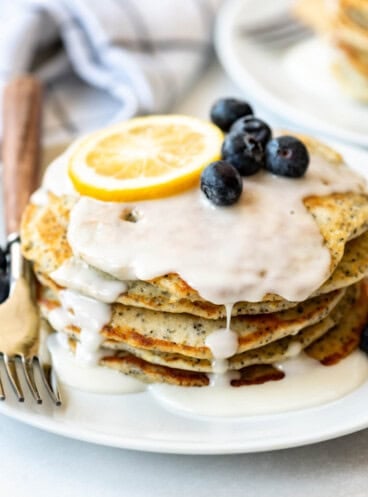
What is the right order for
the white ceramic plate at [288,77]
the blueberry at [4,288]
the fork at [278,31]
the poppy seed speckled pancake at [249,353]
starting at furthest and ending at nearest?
the fork at [278,31], the white ceramic plate at [288,77], the blueberry at [4,288], the poppy seed speckled pancake at [249,353]

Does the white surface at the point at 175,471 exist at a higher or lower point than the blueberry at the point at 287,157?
lower

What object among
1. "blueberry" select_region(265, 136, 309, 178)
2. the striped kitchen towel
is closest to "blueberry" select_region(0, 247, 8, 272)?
"blueberry" select_region(265, 136, 309, 178)

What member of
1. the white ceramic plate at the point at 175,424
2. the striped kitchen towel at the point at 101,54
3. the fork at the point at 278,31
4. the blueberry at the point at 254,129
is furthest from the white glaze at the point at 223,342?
the fork at the point at 278,31

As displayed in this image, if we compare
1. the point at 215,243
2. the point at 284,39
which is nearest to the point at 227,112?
the point at 215,243

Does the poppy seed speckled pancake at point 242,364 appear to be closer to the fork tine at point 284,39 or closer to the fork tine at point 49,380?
the fork tine at point 49,380

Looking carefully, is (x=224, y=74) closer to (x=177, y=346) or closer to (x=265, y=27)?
(x=265, y=27)
